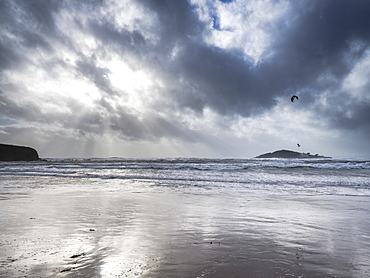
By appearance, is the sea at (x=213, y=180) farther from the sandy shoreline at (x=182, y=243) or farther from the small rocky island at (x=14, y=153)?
the small rocky island at (x=14, y=153)

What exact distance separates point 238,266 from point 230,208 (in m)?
3.94

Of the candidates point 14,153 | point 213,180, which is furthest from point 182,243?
point 14,153

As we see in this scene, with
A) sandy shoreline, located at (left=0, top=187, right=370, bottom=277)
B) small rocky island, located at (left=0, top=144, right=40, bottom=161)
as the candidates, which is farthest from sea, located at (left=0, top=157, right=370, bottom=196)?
small rocky island, located at (left=0, top=144, right=40, bottom=161)

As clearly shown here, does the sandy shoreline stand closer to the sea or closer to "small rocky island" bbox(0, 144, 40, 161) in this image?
the sea

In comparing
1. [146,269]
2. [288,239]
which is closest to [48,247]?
[146,269]

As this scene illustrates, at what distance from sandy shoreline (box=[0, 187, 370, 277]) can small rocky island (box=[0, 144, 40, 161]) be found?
248 feet

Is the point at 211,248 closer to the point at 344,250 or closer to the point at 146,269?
the point at 146,269

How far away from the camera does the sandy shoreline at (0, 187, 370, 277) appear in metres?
2.47

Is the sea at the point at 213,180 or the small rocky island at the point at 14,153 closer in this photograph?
the sea at the point at 213,180

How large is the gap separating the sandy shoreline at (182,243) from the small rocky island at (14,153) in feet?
248

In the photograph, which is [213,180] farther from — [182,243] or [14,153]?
[14,153]

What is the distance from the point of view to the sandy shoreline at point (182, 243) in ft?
8.09

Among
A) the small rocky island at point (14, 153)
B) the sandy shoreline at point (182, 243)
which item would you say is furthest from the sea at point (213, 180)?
the small rocky island at point (14, 153)

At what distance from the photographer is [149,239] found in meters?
3.55
